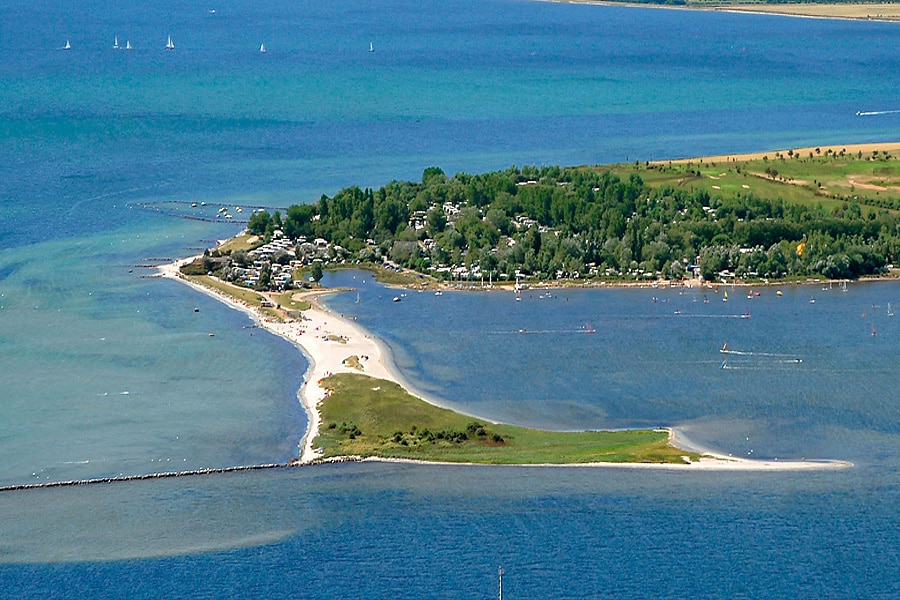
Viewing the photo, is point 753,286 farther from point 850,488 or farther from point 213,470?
point 213,470

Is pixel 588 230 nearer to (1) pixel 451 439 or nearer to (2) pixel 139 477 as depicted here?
(1) pixel 451 439

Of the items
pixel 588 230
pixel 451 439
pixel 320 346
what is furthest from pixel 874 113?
pixel 451 439

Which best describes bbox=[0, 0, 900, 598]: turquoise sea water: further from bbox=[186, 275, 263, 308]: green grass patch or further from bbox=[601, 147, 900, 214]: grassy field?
bbox=[601, 147, 900, 214]: grassy field

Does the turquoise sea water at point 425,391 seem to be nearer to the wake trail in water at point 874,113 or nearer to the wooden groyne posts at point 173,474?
the wooden groyne posts at point 173,474

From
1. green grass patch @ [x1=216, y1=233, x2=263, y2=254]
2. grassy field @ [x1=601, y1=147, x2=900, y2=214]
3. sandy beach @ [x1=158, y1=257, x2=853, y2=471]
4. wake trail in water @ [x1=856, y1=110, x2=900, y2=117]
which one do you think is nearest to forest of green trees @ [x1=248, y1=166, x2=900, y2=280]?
green grass patch @ [x1=216, y1=233, x2=263, y2=254]

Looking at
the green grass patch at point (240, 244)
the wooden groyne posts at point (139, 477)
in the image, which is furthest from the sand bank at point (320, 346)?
the green grass patch at point (240, 244)
